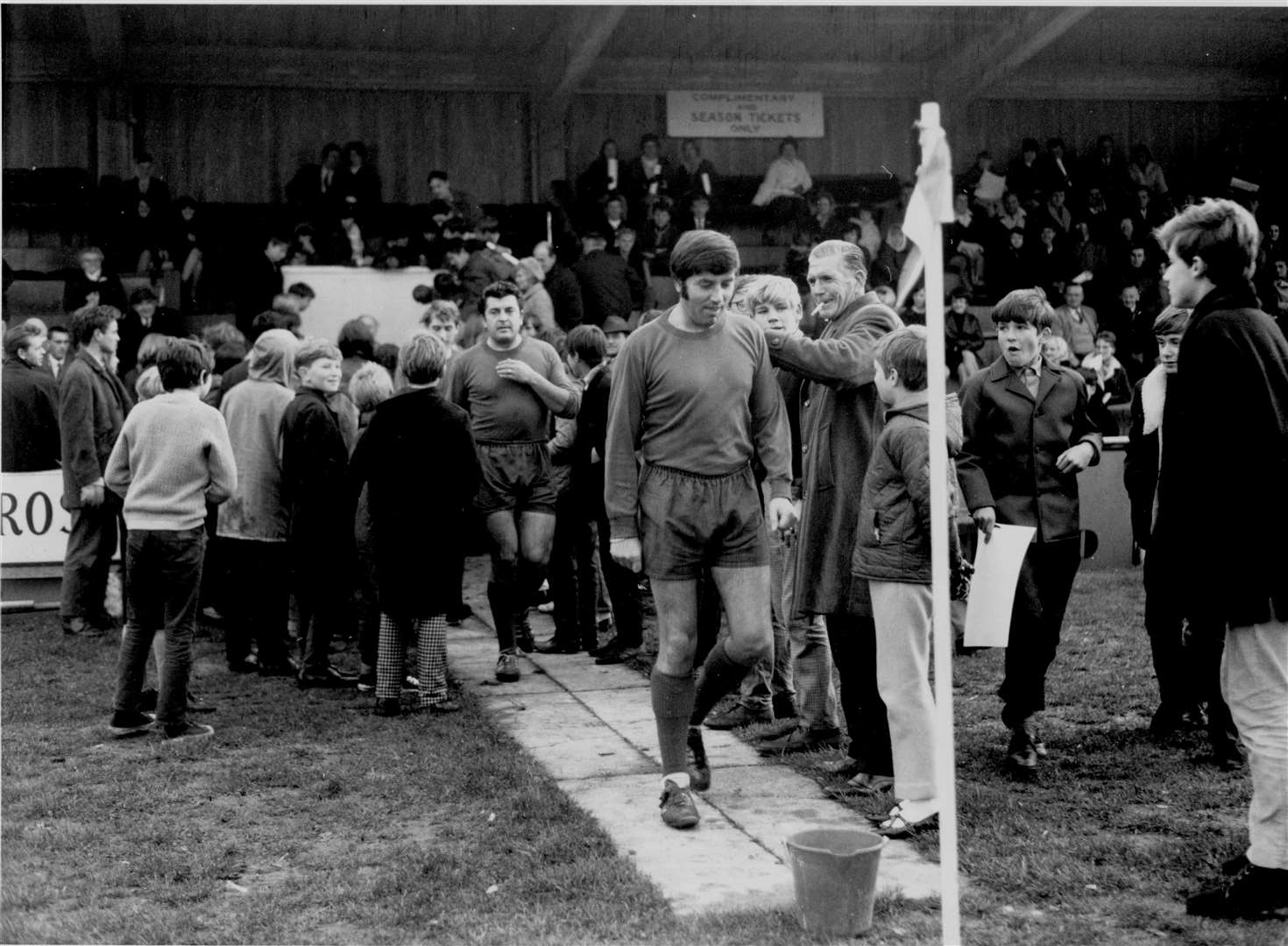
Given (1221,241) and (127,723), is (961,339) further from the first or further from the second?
(1221,241)

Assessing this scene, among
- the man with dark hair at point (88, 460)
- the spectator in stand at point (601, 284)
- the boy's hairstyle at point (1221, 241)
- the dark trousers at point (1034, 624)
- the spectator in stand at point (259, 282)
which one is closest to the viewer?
the boy's hairstyle at point (1221, 241)

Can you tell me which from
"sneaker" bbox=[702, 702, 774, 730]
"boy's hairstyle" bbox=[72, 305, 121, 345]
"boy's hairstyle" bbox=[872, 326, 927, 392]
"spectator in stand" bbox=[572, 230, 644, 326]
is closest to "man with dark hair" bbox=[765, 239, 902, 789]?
"boy's hairstyle" bbox=[872, 326, 927, 392]

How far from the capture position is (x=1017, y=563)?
16.2ft

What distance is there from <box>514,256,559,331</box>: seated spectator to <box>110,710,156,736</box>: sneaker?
5773 mm

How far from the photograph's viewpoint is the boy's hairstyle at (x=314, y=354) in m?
7.00

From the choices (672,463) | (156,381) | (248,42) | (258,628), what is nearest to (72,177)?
(248,42)

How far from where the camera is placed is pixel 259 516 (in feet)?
23.8

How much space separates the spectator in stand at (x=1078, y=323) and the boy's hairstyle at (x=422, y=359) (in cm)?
873

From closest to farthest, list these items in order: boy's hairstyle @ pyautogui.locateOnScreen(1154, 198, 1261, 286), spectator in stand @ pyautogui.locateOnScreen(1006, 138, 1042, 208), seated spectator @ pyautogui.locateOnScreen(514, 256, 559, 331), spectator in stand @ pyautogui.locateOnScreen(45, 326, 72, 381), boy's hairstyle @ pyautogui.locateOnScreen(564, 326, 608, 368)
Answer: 1. boy's hairstyle @ pyautogui.locateOnScreen(1154, 198, 1261, 286)
2. boy's hairstyle @ pyautogui.locateOnScreen(564, 326, 608, 368)
3. spectator in stand @ pyautogui.locateOnScreen(45, 326, 72, 381)
4. seated spectator @ pyautogui.locateOnScreen(514, 256, 559, 331)
5. spectator in stand @ pyautogui.locateOnScreen(1006, 138, 1042, 208)

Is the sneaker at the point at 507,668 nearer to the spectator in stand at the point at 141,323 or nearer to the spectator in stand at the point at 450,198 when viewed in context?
the spectator in stand at the point at 141,323

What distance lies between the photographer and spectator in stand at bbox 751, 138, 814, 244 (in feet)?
55.0

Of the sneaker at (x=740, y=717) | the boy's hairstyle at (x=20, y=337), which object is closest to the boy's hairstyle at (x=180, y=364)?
the sneaker at (x=740, y=717)

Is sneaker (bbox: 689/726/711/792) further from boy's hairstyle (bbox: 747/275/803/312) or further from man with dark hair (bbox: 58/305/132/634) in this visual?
man with dark hair (bbox: 58/305/132/634)

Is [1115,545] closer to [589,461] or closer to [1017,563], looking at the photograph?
[589,461]
